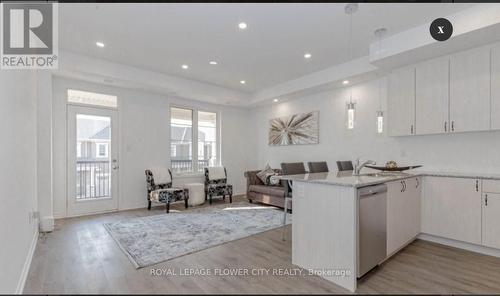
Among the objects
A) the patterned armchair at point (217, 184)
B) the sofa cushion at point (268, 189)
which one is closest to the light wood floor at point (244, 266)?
the sofa cushion at point (268, 189)

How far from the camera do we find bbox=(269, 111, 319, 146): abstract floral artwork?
5.35 metres

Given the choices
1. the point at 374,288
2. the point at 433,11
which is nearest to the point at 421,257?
the point at 374,288

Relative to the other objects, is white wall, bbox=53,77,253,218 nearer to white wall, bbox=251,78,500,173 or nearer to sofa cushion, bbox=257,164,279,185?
sofa cushion, bbox=257,164,279,185

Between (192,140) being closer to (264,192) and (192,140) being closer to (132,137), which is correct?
(132,137)

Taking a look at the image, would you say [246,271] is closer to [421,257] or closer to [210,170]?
[421,257]

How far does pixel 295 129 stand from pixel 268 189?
5.25 ft

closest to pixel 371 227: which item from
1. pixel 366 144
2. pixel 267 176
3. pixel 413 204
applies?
pixel 413 204

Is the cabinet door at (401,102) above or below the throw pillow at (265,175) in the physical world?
above

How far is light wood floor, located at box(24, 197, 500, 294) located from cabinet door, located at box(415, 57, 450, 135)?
1572 mm

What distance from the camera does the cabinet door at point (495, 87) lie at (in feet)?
9.41

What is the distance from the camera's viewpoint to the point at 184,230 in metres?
3.52

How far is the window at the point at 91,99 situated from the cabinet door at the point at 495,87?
19.3 feet

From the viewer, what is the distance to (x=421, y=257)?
2689 millimetres

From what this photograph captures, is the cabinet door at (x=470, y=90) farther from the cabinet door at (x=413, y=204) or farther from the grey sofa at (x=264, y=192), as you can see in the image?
the grey sofa at (x=264, y=192)
